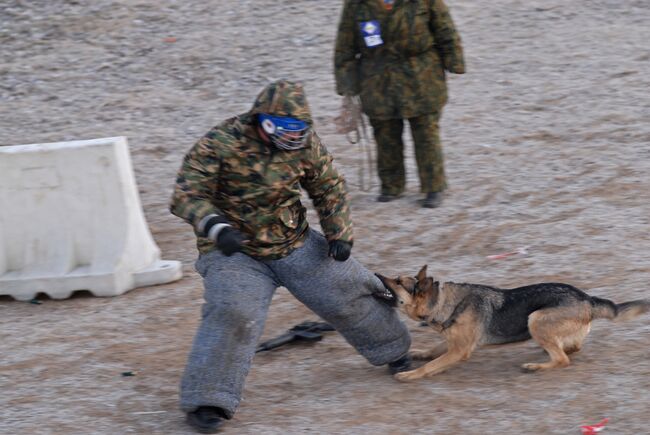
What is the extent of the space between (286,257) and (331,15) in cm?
Result: 929

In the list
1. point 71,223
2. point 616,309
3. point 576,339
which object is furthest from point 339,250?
point 71,223

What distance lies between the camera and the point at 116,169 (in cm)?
750

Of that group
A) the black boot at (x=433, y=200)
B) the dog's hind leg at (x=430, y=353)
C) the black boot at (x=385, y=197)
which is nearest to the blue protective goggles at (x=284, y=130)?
the dog's hind leg at (x=430, y=353)

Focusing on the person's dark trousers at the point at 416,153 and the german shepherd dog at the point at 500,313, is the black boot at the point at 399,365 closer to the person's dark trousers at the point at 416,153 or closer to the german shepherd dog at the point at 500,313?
the german shepherd dog at the point at 500,313

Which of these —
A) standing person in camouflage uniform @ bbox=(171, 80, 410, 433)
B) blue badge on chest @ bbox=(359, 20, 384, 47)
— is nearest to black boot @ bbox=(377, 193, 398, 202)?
blue badge on chest @ bbox=(359, 20, 384, 47)

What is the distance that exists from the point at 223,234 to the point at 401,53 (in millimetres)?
4052

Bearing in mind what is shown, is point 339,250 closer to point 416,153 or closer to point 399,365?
point 399,365

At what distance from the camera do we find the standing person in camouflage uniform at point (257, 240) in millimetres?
5262

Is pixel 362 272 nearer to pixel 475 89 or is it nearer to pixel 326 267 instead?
pixel 326 267

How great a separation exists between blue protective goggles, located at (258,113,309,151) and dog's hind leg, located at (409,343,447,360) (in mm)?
1645

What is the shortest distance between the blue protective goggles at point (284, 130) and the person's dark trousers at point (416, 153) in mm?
3589

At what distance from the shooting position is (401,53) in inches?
340

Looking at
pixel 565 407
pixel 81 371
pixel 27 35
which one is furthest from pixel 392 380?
pixel 27 35

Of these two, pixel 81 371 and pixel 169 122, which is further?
pixel 169 122
